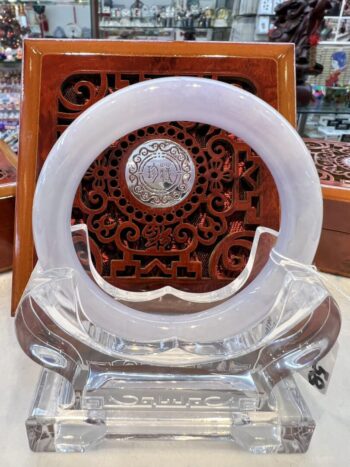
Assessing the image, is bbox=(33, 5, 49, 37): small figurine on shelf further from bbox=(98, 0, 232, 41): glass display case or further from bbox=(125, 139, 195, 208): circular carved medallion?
bbox=(125, 139, 195, 208): circular carved medallion

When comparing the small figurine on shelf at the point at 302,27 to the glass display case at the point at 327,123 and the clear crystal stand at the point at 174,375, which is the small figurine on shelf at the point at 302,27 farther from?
the clear crystal stand at the point at 174,375

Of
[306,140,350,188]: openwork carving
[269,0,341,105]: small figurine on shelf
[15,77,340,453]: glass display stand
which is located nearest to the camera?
[15,77,340,453]: glass display stand

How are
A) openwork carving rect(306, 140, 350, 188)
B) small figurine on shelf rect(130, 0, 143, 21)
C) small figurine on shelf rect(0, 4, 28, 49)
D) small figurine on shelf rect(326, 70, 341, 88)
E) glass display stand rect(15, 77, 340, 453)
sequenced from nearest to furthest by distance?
glass display stand rect(15, 77, 340, 453) → openwork carving rect(306, 140, 350, 188) → small figurine on shelf rect(0, 4, 28, 49) → small figurine on shelf rect(130, 0, 143, 21) → small figurine on shelf rect(326, 70, 341, 88)

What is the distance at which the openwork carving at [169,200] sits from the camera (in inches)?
21.9

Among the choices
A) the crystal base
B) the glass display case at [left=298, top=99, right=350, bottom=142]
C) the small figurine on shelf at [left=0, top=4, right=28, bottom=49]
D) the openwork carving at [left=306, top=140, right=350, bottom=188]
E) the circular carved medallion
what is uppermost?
the small figurine on shelf at [left=0, top=4, right=28, bottom=49]

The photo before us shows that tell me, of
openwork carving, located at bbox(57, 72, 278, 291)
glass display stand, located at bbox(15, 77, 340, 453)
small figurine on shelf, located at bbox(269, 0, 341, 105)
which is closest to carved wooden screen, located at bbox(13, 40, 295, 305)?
openwork carving, located at bbox(57, 72, 278, 291)

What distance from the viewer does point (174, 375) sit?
45cm

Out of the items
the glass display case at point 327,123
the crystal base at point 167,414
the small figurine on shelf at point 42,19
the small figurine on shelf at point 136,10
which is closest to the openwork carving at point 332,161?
the crystal base at point 167,414

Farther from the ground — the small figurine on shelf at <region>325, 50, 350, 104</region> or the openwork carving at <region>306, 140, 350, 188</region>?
the small figurine on shelf at <region>325, 50, 350, 104</region>

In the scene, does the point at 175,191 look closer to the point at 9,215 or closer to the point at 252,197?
the point at 252,197

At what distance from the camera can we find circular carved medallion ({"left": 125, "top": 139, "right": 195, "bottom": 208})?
0.55 m

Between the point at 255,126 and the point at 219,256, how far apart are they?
245 millimetres

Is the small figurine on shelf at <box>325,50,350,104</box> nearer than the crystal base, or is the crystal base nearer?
the crystal base

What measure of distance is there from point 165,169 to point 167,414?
310 millimetres
